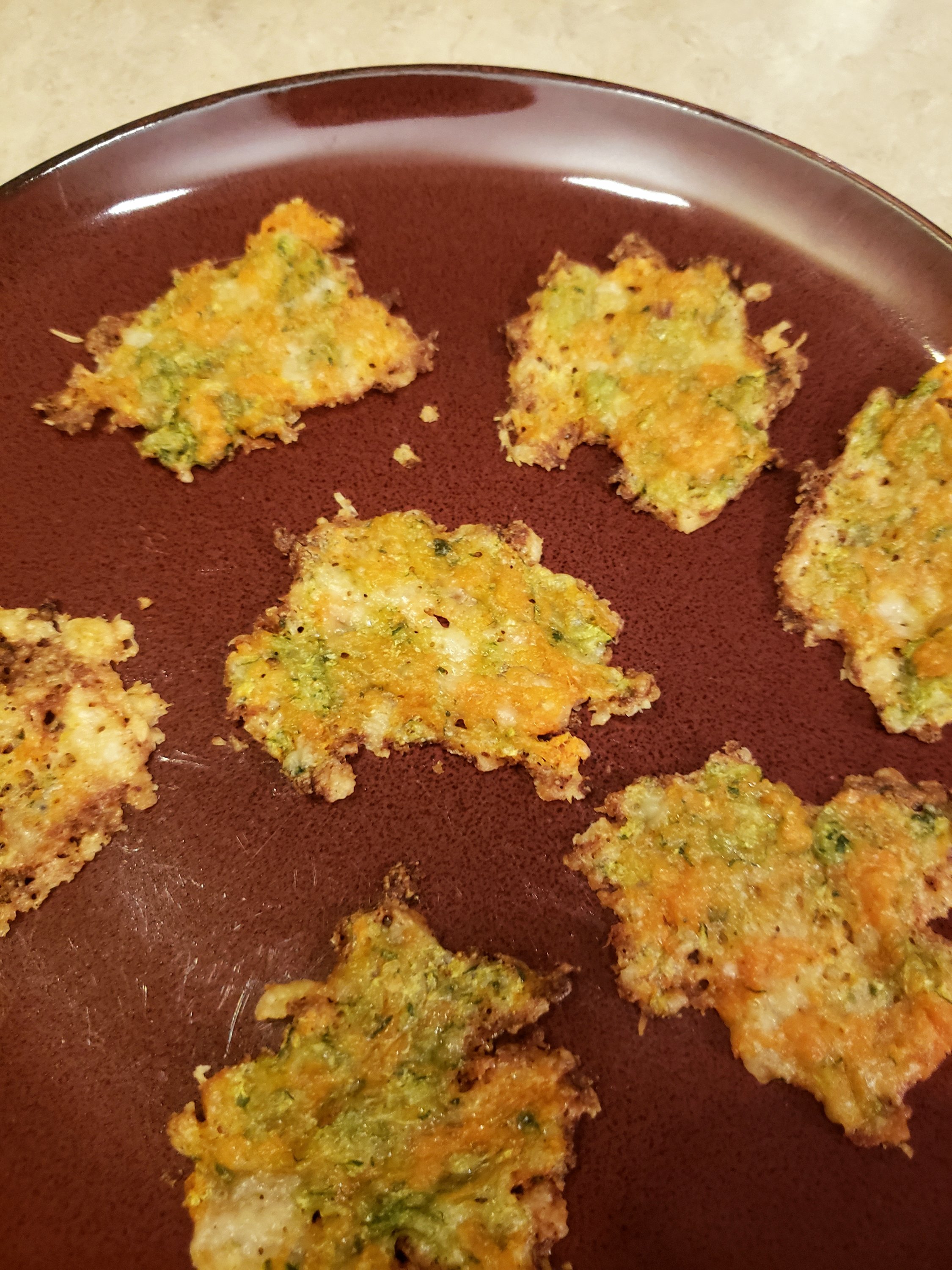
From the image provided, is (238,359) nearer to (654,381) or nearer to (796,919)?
(654,381)

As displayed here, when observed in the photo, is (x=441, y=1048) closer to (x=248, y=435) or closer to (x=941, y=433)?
(x=248, y=435)

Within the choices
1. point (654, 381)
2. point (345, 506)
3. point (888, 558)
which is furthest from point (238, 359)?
point (888, 558)

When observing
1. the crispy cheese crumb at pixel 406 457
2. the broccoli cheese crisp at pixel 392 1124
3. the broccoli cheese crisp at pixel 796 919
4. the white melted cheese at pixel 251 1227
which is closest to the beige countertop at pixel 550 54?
the crispy cheese crumb at pixel 406 457

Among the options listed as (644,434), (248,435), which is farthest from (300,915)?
(644,434)

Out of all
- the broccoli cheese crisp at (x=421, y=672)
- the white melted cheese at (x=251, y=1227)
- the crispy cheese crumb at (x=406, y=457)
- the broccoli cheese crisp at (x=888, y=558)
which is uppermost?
the broccoli cheese crisp at (x=888, y=558)

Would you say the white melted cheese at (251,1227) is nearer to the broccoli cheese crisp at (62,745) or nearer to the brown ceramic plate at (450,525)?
the brown ceramic plate at (450,525)

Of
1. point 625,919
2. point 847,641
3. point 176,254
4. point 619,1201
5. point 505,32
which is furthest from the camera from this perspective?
point 505,32

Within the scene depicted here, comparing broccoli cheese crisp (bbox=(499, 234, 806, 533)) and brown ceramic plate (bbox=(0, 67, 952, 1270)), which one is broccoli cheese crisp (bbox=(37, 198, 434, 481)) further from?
broccoli cheese crisp (bbox=(499, 234, 806, 533))
